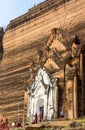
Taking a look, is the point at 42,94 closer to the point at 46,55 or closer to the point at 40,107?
the point at 40,107

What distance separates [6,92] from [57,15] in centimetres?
664

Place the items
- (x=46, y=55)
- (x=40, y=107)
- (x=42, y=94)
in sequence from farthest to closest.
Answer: (x=46, y=55)
(x=40, y=107)
(x=42, y=94)

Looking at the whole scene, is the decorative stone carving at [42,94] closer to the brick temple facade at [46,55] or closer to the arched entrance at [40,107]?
the arched entrance at [40,107]

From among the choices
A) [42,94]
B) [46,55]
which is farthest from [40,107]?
[46,55]

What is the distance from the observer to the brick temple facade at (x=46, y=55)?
19000 mm

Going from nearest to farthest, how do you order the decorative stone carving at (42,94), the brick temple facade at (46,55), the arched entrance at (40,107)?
the brick temple facade at (46,55), the decorative stone carving at (42,94), the arched entrance at (40,107)

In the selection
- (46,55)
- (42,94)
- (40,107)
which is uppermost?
(46,55)

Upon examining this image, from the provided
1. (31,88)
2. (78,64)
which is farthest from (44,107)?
(78,64)

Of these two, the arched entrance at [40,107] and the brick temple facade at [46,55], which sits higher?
the brick temple facade at [46,55]

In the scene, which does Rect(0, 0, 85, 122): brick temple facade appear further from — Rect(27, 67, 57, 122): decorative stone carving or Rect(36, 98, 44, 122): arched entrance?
Rect(36, 98, 44, 122): arched entrance

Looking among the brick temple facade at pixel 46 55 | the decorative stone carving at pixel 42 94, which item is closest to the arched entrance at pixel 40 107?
the decorative stone carving at pixel 42 94

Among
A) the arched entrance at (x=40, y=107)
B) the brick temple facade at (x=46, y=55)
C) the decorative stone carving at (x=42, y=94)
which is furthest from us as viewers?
the arched entrance at (x=40, y=107)

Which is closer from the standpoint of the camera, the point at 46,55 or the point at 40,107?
the point at 40,107

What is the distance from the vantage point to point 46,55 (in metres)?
22.2
